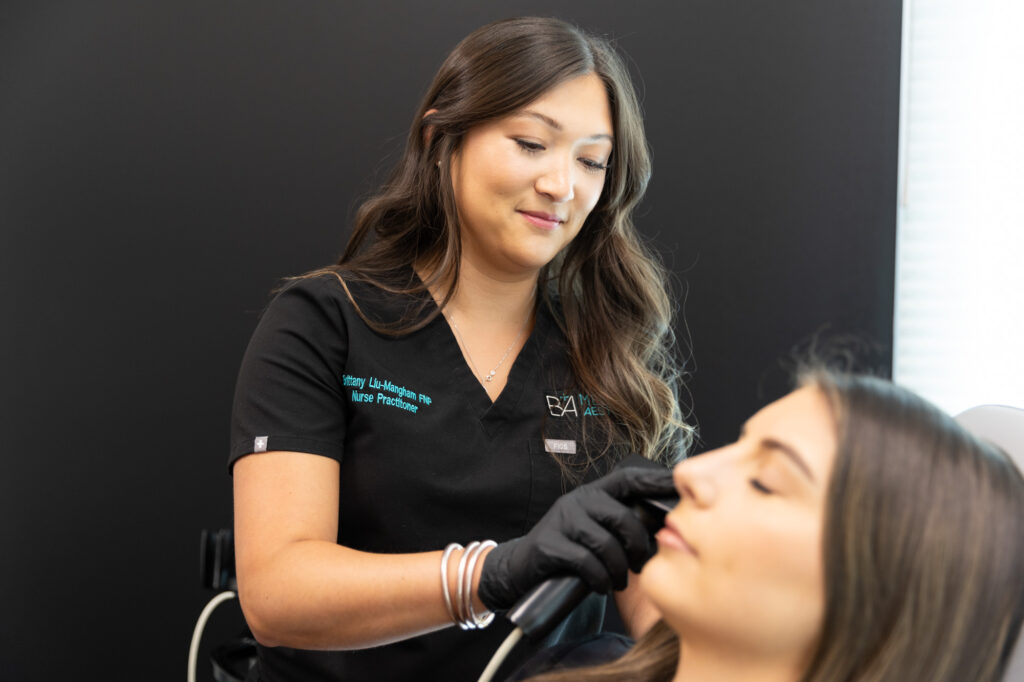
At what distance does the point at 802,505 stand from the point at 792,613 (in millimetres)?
105

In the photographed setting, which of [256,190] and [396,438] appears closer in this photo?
[396,438]

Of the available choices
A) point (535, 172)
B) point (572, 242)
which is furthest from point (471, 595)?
point (572, 242)

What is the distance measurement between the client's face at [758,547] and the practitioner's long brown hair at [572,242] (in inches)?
23.0

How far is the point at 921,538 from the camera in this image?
834 mm

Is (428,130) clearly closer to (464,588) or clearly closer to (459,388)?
(459,388)

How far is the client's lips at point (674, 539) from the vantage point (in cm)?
91

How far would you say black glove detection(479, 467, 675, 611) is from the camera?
1033 mm

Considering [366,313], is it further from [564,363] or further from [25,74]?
[25,74]

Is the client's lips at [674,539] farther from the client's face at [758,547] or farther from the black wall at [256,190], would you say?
the black wall at [256,190]

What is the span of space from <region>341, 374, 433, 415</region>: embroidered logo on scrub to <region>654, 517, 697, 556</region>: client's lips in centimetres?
54

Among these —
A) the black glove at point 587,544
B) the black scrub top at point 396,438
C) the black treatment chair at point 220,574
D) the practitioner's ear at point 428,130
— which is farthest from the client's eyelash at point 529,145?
the black treatment chair at point 220,574

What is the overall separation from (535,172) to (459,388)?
358mm

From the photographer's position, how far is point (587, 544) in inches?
41.0

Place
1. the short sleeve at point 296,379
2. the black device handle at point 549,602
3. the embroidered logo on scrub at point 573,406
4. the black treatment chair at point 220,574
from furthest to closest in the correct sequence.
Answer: the black treatment chair at point 220,574
the embroidered logo on scrub at point 573,406
the short sleeve at point 296,379
the black device handle at point 549,602
